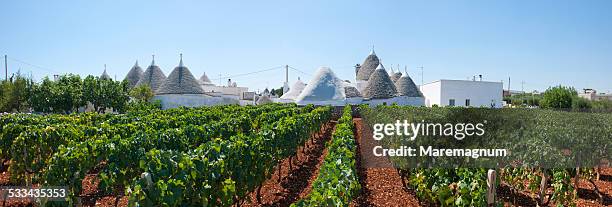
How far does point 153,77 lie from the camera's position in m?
46.3

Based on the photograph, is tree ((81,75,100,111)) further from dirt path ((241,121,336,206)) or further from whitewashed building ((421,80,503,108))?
whitewashed building ((421,80,503,108))

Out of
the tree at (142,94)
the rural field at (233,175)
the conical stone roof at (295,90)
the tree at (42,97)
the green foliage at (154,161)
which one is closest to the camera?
the green foliage at (154,161)

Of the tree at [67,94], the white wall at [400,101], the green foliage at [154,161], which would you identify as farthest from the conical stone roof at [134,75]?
the green foliage at [154,161]

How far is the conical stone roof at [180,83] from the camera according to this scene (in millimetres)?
39406

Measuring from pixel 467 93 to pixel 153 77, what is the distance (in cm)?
3440

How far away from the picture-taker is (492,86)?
159 feet

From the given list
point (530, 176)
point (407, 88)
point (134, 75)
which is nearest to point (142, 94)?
point (134, 75)

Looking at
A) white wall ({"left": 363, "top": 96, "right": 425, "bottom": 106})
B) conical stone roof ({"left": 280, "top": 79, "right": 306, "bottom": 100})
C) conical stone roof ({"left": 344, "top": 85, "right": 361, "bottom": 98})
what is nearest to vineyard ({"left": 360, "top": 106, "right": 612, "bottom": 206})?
conical stone roof ({"left": 344, "top": 85, "right": 361, "bottom": 98})

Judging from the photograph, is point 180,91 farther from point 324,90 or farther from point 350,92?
point 350,92

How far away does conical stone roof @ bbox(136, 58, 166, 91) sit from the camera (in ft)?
149

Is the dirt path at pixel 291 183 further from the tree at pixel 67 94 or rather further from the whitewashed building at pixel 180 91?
the whitewashed building at pixel 180 91

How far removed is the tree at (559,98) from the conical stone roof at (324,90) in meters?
30.4

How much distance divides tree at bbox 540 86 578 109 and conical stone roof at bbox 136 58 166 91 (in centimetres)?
4742

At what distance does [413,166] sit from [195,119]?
332 inches
